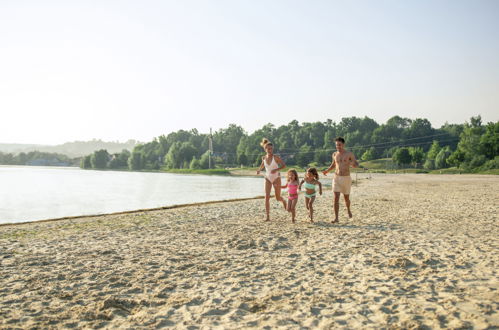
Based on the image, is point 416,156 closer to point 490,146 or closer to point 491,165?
point 490,146

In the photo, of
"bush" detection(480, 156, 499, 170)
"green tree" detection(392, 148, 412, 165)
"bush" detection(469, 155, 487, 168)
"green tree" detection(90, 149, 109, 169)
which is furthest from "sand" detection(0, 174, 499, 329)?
"green tree" detection(90, 149, 109, 169)

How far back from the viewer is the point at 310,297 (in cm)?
396

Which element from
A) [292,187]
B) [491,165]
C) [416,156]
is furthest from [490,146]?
[292,187]

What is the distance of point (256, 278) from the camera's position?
473 cm

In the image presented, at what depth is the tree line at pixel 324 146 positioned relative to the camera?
83125 millimetres

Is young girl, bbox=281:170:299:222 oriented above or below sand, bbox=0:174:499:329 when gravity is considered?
above

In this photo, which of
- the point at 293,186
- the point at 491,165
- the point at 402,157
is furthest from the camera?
the point at 402,157

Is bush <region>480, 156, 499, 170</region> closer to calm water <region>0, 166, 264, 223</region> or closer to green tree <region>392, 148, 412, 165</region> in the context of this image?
green tree <region>392, 148, 412, 165</region>

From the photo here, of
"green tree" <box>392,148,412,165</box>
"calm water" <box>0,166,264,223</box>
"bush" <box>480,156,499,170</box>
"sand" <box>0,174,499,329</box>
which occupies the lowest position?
"calm water" <box>0,166,264,223</box>

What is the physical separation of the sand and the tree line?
248 feet

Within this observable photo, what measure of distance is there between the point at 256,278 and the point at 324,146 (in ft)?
454

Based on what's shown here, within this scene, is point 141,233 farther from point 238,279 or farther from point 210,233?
point 238,279

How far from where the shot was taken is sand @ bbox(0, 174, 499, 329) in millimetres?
3463

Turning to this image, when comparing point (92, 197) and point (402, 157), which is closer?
point (92, 197)
